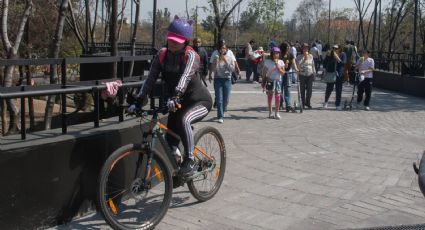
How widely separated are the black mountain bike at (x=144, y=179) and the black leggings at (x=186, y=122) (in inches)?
3.7

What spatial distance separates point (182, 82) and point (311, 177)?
273cm

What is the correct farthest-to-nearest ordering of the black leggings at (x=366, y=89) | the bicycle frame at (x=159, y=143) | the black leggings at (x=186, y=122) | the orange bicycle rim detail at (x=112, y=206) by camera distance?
the black leggings at (x=366, y=89), the black leggings at (x=186, y=122), the bicycle frame at (x=159, y=143), the orange bicycle rim detail at (x=112, y=206)

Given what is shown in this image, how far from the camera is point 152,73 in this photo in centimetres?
541

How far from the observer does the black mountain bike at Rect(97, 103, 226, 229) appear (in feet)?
15.4

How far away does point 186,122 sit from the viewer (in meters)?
5.32

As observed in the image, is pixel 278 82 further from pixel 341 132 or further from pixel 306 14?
pixel 306 14

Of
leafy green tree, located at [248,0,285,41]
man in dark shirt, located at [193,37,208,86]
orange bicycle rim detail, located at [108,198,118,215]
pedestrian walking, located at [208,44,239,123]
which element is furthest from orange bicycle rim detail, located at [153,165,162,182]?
leafy green tree, located at [248,0,285,41]

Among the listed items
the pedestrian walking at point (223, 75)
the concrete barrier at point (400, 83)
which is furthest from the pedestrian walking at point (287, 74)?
the concrete barrier at point (400, 83)

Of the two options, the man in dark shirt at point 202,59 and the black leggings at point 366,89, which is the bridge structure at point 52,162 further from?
the black leggings at point 366,89

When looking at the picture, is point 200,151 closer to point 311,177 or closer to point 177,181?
point 177,181

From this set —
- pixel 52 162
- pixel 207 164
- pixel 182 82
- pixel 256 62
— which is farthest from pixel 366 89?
pixel 52 162

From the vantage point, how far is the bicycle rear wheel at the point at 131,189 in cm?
460

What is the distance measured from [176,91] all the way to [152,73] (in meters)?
0.53

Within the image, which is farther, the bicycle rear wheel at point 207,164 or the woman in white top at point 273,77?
the woman in white top at point 273,77
